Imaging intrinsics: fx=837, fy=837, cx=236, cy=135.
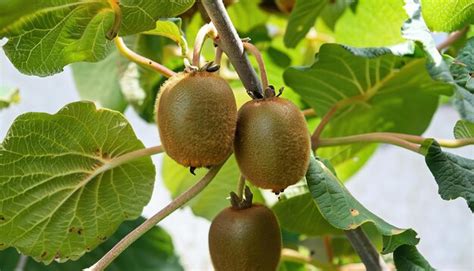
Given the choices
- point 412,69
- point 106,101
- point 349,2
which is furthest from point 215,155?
point 106,101

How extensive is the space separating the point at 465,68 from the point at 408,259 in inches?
7.1

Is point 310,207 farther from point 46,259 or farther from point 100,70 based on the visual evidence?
point 100,70

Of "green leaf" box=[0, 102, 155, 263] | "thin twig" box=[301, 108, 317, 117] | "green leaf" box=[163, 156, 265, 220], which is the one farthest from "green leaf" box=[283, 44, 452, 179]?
"green leaf" box=[0, 102, 155, 263]

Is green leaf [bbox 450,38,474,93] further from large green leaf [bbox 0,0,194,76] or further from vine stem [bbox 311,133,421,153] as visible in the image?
large green leaf [bbox 0,0,194,76]

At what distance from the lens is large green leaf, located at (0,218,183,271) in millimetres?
1147

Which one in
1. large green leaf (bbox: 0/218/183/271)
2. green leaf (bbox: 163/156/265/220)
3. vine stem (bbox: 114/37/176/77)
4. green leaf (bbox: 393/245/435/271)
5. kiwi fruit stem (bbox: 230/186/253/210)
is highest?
vine stem (bbox: 114/37/176/77)

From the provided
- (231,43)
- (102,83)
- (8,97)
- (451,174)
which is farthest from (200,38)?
(102,83)

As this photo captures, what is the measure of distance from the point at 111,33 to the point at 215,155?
0.15 meters

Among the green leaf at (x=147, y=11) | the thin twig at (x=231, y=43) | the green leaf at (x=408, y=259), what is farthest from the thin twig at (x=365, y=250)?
the green leaf at (x=147, y=11)

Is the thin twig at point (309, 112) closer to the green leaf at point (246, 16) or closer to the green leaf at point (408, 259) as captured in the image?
the green leaf at point (246, 16)

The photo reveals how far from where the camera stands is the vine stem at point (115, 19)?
727 millimetres

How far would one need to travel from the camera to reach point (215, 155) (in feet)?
2.29

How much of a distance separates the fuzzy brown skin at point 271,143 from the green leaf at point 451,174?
0.14 metres

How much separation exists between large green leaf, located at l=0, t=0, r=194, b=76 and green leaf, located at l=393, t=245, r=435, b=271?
11.6 inches
